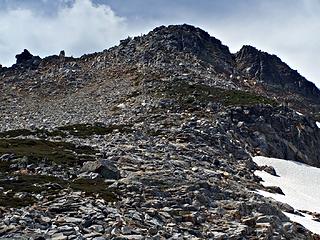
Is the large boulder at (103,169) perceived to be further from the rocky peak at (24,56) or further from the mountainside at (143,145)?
the rocky peak at (24,56)

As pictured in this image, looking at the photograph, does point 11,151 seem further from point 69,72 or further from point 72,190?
point 69,72

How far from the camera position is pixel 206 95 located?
67812mm

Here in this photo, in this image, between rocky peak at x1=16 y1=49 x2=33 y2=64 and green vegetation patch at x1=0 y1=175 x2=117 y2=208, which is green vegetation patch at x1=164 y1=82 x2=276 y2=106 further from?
rocky peak at x1=16 y1=49 x2=33 y2=64

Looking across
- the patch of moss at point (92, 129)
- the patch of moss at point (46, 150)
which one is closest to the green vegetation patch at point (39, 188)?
the patch of moss at point (46, 150)

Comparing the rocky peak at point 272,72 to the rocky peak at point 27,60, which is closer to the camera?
the rocky peak at point 27,60

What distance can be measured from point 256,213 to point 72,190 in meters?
10.1

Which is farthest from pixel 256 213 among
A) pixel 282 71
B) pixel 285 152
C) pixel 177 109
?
pixel 282 71

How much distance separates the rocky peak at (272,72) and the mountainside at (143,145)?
26841 millimetres

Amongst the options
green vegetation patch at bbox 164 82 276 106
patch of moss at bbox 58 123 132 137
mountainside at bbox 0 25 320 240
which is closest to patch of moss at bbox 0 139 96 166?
mountainside at bbox 0 25 320 240

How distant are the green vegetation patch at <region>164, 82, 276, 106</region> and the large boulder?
34.5 m

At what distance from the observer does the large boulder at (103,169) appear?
2805cm

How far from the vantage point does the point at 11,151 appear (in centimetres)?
3256

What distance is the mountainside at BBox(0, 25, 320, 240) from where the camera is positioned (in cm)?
2122

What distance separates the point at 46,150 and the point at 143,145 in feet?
28.0
